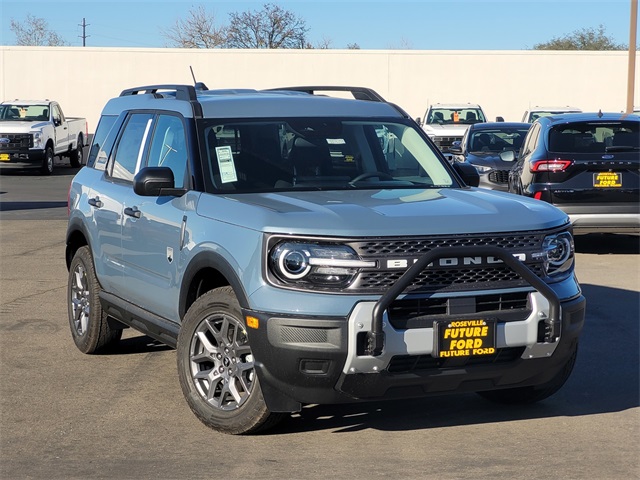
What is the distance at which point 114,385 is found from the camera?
719cm

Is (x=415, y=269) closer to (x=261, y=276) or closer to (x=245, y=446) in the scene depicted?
(x=261, y=276)

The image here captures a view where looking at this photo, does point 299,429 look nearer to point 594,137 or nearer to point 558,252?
point 558,252

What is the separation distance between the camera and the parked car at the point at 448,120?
1179 inches

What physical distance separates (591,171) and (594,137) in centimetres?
45

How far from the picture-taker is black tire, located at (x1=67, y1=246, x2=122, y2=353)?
26.1 feet

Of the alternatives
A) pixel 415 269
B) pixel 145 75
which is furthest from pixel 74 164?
pixel 415 269

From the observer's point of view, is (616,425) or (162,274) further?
(162,274)

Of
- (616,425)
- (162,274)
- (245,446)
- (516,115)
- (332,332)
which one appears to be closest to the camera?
(332,332)

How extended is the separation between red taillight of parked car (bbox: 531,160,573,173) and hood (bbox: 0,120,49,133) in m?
20.7

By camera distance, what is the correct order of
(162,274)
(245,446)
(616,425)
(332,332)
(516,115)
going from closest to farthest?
(332,332)
(245,446)
(616,425)
(162,274)
(516,115)

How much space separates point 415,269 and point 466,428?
4.01 ft

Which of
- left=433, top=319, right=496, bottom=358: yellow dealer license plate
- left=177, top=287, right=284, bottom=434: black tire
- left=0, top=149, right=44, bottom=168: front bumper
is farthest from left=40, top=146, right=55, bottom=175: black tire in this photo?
left=433, top=319, right=496, bottom=358: yellow dealer license plate

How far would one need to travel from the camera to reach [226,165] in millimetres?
6602

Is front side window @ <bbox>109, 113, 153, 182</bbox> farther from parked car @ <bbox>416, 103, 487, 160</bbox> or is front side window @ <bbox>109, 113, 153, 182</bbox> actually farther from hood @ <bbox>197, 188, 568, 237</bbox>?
parked car @ <bbox>416, 103, 487, 160</bbox>
